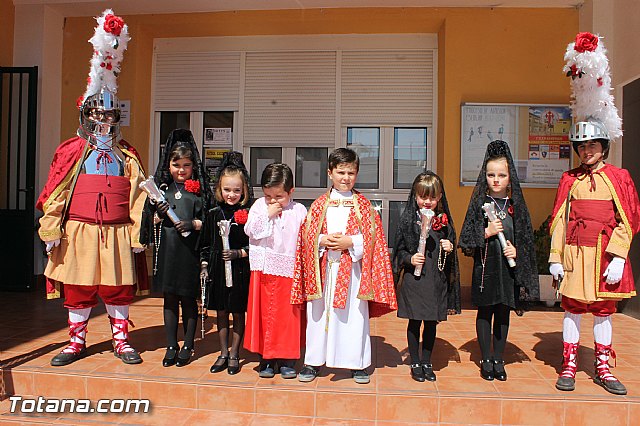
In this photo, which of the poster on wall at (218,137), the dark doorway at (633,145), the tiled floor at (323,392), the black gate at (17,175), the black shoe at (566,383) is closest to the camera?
the tiled floor at (323,392)

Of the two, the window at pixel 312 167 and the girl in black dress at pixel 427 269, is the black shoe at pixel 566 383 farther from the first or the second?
the window at pixel 312 167

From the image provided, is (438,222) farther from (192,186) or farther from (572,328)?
(192,186)

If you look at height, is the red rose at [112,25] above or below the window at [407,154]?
above

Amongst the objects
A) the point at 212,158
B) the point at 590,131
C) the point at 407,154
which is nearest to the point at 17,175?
the point at 212,158

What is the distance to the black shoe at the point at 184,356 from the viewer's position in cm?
382

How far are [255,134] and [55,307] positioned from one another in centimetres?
376

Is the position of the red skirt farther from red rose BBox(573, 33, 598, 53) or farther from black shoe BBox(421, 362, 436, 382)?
red rose BBox(573, 33, 598, 53)

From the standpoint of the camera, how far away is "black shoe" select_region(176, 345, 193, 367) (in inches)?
150

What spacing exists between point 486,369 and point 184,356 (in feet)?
7.66

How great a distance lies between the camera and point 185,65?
7.95 m

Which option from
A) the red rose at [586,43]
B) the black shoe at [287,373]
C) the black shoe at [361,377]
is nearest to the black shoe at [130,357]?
the black shoe at [287,373]

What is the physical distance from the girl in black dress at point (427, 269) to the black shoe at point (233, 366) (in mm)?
1282

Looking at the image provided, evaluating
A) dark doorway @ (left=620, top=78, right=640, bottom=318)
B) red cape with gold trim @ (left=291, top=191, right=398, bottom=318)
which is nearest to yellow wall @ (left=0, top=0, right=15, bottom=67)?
red cape with gold trim @ (left=291, top=191, right=398, bottom=318)

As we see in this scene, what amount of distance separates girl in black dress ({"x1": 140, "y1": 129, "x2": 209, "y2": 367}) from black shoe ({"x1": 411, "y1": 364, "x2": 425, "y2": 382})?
5.70ft
